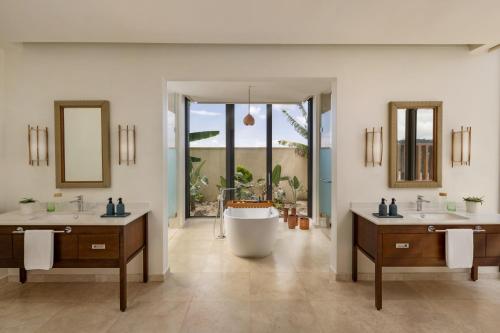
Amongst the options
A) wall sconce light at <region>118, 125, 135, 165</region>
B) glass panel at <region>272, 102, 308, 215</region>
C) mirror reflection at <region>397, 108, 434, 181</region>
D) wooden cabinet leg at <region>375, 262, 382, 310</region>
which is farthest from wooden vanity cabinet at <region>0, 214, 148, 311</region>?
glass panel at <region>272, 102, 308, 215</region>

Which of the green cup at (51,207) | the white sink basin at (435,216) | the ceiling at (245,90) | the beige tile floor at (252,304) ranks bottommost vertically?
the beige tile floor at (252,304)

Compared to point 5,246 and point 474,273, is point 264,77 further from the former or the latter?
point 474,273

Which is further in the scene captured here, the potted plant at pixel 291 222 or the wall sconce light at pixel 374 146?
the potted plant at pixel 291 222

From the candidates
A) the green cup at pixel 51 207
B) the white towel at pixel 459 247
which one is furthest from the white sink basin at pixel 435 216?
the green cup at pixel 51 207

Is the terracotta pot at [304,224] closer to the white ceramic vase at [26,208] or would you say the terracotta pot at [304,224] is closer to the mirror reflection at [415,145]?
the mirror reflection at [415,145]

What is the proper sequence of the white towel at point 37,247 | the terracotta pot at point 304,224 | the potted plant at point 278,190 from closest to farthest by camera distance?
the white towel at point 37,247 → the terracotta pot at point 304,224 → the potted plant at point 278,190

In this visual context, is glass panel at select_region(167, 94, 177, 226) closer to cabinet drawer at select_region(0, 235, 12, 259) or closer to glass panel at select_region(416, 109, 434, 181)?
cabinet drawer at select_region(0, 235, 12, 259)

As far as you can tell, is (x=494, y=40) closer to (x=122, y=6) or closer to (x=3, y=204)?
(x=122, y=6)

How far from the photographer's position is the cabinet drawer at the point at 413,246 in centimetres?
272

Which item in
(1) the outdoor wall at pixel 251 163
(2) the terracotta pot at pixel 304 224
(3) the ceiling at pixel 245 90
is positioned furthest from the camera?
(1) the outdoor wall at pixel 251 163

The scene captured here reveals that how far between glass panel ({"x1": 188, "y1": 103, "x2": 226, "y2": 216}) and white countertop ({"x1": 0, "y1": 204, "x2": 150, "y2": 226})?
300 centimetres

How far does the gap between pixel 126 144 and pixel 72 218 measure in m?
0.91

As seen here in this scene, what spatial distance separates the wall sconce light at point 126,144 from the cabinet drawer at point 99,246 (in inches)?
35.6

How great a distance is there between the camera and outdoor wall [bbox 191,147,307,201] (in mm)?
6281
